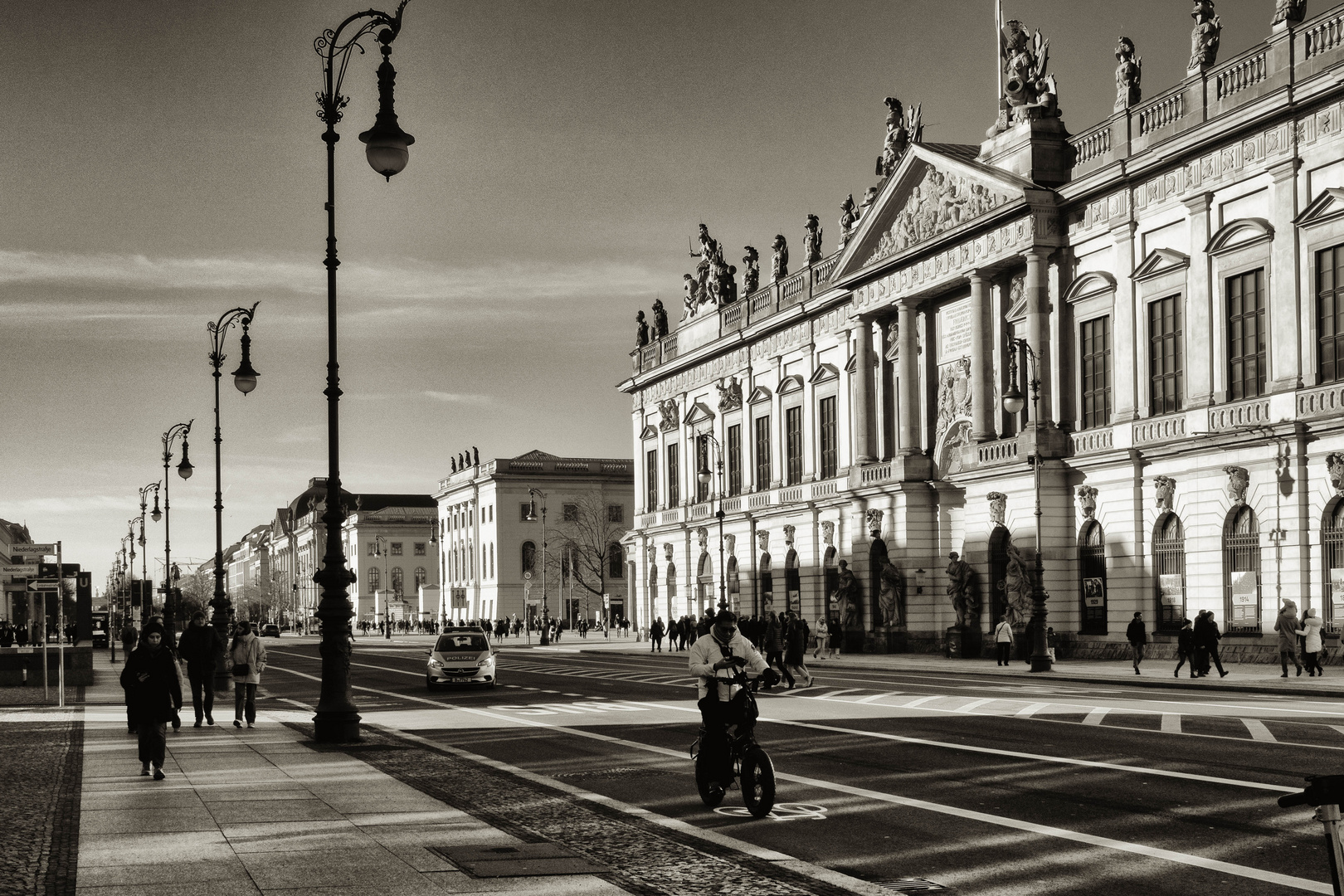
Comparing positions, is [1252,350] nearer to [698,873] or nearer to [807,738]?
[807,738]

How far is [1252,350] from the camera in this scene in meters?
43.2

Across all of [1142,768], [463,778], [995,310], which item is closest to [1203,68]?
[995,310]

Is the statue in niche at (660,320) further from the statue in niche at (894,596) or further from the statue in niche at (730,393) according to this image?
the statue in niche at (894,596)

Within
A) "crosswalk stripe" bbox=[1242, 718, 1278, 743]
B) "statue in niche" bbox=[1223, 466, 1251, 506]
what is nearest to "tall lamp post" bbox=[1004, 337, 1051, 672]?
"statue in niche" bbox=[1223, 466, 1251, 506]

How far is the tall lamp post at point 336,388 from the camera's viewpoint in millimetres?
20203

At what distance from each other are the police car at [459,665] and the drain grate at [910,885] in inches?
1116

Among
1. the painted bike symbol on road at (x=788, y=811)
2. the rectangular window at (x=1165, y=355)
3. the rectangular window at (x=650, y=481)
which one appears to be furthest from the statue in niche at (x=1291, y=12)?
the rectangular window at (x=650, y=481)

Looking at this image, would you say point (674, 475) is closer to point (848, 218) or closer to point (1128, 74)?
point (848, 218)

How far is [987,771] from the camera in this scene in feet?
56.7

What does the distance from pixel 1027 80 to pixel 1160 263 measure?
32.2ft

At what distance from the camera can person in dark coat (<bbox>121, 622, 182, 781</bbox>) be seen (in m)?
17.2

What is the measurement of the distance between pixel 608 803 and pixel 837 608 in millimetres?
50468

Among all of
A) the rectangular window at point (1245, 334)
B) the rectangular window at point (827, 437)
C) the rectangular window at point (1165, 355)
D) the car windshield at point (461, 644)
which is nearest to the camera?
the car windshield at point (461, 644)

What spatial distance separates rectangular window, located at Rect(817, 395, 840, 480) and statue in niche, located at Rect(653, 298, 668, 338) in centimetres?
2411
